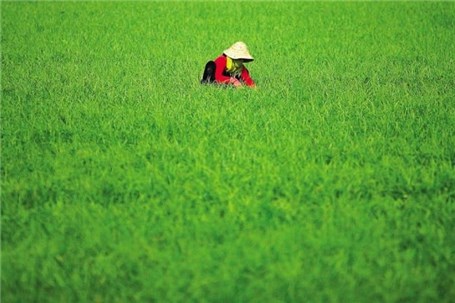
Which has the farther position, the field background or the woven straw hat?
the woven straw hat

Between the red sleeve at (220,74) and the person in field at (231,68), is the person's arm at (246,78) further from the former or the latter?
the red sleeve at (220,74)

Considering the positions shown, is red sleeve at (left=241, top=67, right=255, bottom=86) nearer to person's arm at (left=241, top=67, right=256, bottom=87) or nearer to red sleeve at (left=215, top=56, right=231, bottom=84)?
person's arm at (left=241, top=67, right=256, bottom=87)

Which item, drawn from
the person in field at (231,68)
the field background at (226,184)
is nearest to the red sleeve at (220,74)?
the person in field at (231,68)

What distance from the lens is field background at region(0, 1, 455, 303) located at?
8.58 feet

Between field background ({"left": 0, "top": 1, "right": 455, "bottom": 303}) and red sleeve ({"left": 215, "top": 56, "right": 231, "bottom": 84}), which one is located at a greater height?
red sleeve ({"left": 215, "top": 56, "right": 231, "bottom": 84})

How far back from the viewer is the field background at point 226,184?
2.62 meters

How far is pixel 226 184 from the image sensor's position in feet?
11.9

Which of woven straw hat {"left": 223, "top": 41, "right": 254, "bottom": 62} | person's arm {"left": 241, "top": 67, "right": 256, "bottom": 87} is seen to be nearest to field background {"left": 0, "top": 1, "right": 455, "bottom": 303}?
person's arm {"left": 241, "top": 67, "right": 256, "bottom": 87}

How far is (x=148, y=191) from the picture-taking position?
11.6 ft

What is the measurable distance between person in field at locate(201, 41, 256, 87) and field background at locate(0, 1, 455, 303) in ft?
0.77

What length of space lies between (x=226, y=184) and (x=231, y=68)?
10.2ft

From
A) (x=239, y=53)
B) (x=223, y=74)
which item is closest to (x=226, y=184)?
(x=239, y=53)

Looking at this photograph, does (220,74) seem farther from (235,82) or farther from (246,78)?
(246,78)

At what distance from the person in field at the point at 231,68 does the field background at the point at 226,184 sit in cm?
24
